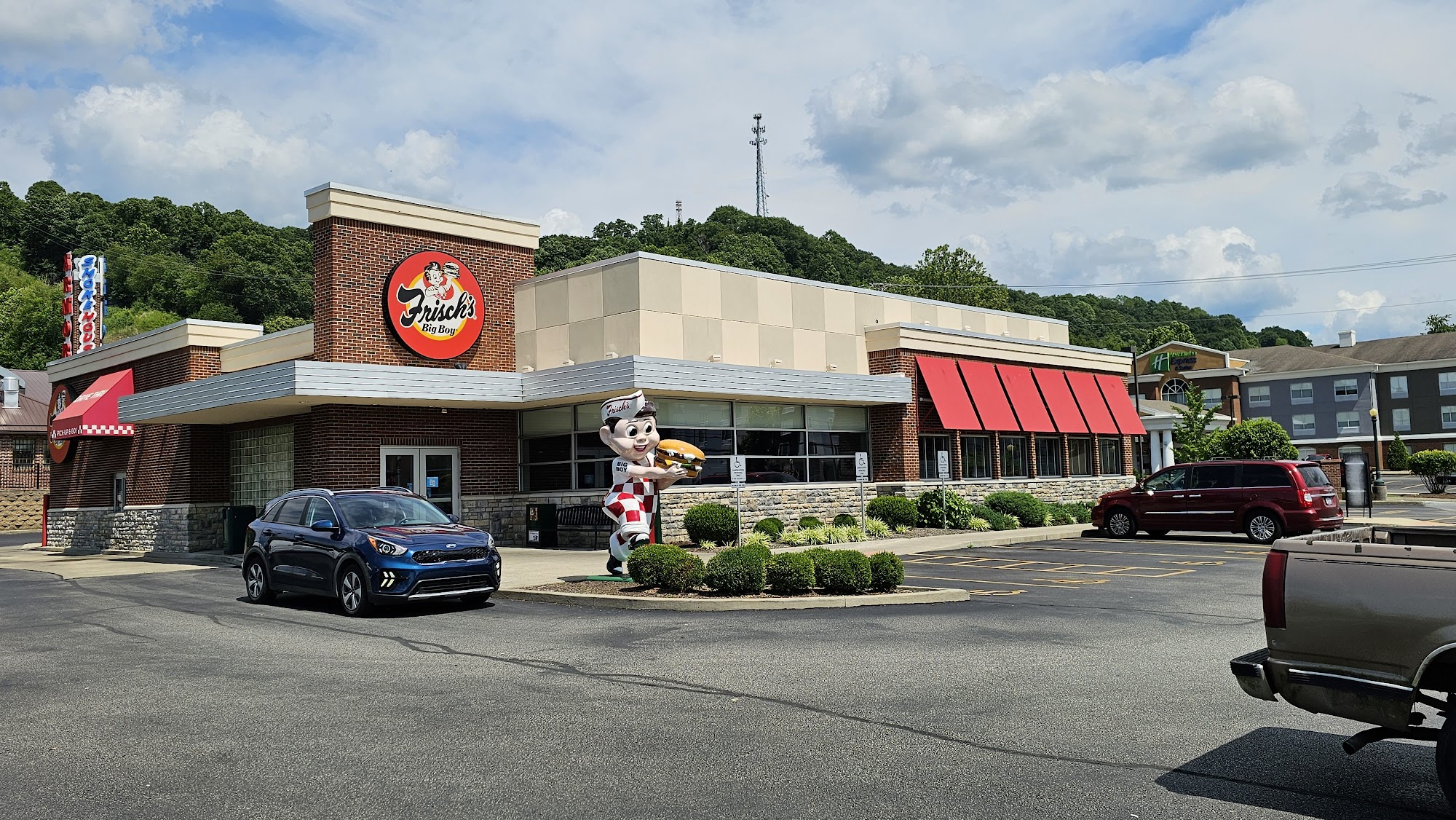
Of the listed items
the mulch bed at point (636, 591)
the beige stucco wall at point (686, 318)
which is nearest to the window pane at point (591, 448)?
the beige stucco wall at point (686, 318)

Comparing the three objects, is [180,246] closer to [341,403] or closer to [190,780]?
[341,403]

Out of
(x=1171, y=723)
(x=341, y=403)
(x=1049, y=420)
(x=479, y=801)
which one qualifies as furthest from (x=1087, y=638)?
(x=1049, y=420)

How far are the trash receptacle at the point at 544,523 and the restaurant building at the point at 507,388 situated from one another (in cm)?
77

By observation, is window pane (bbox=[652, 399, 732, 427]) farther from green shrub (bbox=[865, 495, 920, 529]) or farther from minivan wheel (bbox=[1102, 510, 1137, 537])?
minivan wheel (bbox=[1102, 510, 1137, 537])

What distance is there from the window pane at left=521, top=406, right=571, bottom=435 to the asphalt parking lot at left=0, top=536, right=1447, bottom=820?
489 inches

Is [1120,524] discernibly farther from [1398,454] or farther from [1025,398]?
[1398,454]

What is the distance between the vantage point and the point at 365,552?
45.7ft

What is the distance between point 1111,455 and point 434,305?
25.1 metres

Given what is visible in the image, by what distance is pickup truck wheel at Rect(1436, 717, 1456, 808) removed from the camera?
17.1ft

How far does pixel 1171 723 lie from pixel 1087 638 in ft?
12.8

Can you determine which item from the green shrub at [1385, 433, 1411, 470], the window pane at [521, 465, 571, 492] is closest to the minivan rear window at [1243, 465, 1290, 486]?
the window pane at [521, 465, 571, 492]

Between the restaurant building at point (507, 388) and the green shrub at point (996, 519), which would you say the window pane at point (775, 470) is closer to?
the restaurant building at point (507, 388)

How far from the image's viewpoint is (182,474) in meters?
28.9

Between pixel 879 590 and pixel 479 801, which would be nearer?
→ pixel 479 801
